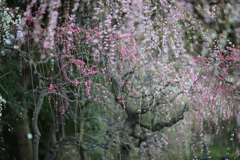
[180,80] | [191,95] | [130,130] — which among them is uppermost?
[180,80]

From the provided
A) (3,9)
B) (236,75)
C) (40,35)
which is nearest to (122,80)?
(40,35)

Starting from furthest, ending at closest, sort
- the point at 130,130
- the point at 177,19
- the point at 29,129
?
the point at 29,129, the point at 130,130, the point at 177,19

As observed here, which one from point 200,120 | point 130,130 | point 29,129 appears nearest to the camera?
point 200,120

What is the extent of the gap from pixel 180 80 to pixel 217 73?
1.05 feet

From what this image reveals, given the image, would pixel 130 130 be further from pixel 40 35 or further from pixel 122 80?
pixel 40 35

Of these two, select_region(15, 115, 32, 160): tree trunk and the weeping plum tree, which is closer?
the weeping plum tree

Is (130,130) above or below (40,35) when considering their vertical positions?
below

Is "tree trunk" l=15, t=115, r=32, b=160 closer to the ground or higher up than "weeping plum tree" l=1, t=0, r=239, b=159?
closer to the ground

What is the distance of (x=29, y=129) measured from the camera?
3518mm

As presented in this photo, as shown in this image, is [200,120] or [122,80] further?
[200,120]

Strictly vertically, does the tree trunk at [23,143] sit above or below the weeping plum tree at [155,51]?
below

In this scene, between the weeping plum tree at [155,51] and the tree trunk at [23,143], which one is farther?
the tree trunk at [23,143]

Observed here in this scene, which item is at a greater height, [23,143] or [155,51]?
[155,51]

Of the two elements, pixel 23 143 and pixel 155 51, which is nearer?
pixel 155 51
